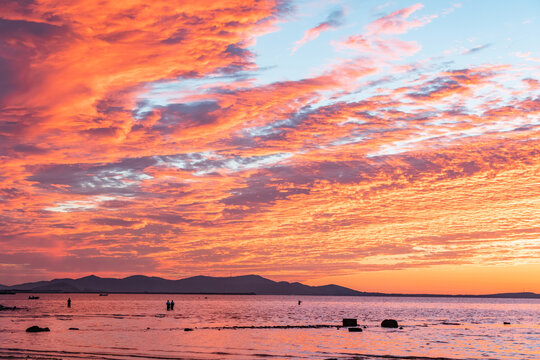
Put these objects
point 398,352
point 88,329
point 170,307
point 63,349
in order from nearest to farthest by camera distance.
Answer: point 63,349, point 398,352, point 88,329, point 170,307

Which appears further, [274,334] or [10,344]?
[274,334]

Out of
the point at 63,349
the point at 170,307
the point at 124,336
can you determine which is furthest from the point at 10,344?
the point at 170,307

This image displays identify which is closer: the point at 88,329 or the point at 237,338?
the point at 237,338

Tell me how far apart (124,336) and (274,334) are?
19594 mm

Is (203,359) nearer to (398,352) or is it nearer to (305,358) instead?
(305,358)

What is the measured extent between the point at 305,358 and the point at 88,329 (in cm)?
3843

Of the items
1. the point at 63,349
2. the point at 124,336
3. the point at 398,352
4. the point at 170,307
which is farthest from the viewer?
the point at 170,307

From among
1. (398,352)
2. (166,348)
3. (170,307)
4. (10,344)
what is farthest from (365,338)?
(170,307)

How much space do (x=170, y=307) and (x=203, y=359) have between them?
365 ft

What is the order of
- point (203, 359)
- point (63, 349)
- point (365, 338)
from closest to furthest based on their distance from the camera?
1. point (203, 359)
2. point (63, 349)
3. point (365, 338)

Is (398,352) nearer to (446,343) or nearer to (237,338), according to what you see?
(446,343)

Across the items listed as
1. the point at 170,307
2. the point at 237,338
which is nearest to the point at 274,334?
the point at 237,338

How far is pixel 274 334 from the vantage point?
71.2 m

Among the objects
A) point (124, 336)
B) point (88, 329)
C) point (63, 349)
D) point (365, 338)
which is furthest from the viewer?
point (88, 329)
